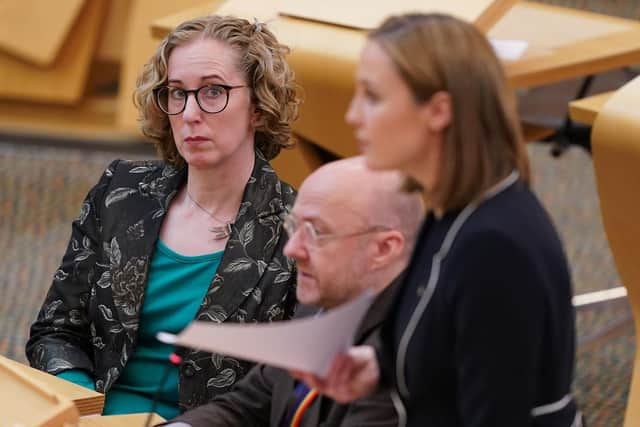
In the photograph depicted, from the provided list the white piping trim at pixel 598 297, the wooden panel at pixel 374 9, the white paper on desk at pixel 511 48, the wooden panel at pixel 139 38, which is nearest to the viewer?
the wooden panel at pixel 374 9

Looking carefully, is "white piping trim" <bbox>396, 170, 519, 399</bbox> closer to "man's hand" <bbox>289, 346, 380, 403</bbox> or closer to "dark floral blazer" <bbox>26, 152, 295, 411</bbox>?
"man's hand" <bbox>289, 346, 380, 403</bbox>

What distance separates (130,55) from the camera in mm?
4914

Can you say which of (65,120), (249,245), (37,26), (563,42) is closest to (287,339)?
(249,245)

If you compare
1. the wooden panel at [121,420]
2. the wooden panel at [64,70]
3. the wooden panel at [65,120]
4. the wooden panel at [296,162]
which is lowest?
the wooden panel at [65,120]

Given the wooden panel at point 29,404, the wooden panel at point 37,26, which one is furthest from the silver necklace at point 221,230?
the wooden panel at point 37,26

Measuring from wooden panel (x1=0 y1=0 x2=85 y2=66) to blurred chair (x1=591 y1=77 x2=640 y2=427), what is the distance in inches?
123

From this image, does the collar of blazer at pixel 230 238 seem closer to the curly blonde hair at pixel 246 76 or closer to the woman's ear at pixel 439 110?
the curly blonde hair at pixel 246 76

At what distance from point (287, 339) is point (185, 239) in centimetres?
104

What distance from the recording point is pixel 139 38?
4.87 meters

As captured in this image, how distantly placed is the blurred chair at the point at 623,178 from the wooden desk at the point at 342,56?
0.95 feet

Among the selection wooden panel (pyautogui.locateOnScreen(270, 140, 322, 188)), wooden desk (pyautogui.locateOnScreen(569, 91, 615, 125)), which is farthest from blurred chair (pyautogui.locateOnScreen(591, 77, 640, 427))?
wooden panel (pyautogui.locateOnScreen(270, 140, 322, 188))

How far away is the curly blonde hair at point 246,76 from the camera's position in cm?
230

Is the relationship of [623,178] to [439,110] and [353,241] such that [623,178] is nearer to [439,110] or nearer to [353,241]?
[353,241]

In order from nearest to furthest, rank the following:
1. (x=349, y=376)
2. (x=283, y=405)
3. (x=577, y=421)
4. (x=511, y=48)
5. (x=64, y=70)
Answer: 1. (x=349, y=376)
2. (x=577, y=421)
3. (x=283, y=405)
4. (x=511, y=48)
5. (x=64, y=70)
